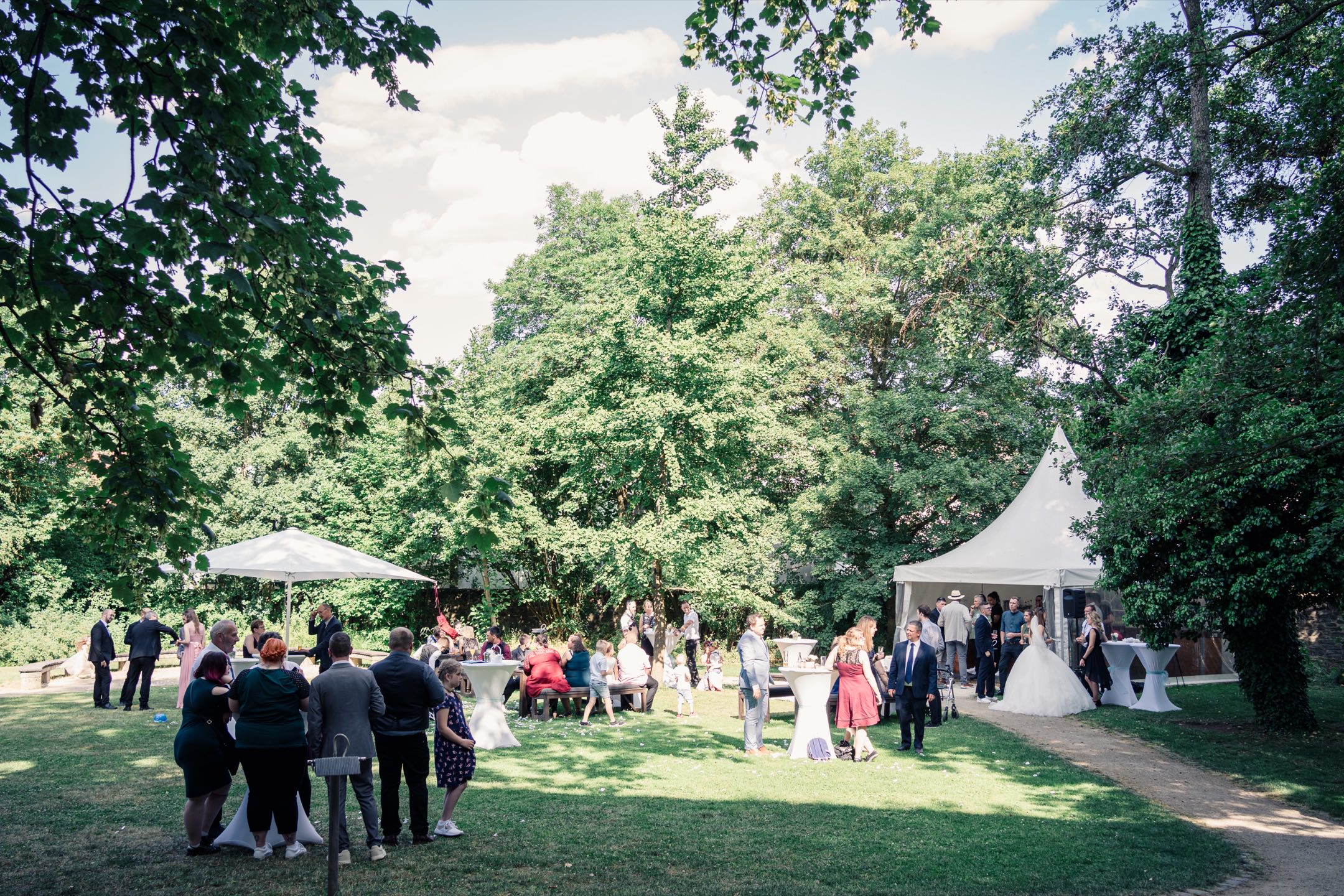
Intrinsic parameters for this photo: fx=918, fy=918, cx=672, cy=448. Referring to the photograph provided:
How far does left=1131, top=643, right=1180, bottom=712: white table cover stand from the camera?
1464cm

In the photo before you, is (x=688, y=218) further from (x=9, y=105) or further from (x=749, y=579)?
(x=9, y=105)

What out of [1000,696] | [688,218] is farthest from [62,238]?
[688,218]

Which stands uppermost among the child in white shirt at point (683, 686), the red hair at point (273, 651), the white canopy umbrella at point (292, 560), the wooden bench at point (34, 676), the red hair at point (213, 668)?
the white canopy umbrella at point (292, 560)

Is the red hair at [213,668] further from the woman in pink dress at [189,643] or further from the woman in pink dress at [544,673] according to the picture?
the woman in pink dress at [189,643]

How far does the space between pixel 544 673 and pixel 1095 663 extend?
30.8 feet

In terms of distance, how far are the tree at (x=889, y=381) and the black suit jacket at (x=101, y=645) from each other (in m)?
16.3

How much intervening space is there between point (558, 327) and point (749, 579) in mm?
9023

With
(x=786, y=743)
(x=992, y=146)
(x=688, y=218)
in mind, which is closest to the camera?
(x=786, y=743)

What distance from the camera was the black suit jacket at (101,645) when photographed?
1422cm

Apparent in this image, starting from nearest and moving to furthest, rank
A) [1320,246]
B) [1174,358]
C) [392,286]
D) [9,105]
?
[9,105], [392,286], [1320,246], [1174,358]

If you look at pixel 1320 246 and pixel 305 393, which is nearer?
pixel 305 393

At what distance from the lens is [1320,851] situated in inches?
278

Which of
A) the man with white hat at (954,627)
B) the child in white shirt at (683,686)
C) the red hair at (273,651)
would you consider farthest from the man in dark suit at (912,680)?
the man with white hat at (954,627)

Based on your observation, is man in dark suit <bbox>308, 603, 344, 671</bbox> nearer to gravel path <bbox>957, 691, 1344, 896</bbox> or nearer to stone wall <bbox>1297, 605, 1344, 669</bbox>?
gravel path <bbox>957, 691, 1344, 896</bbox>
